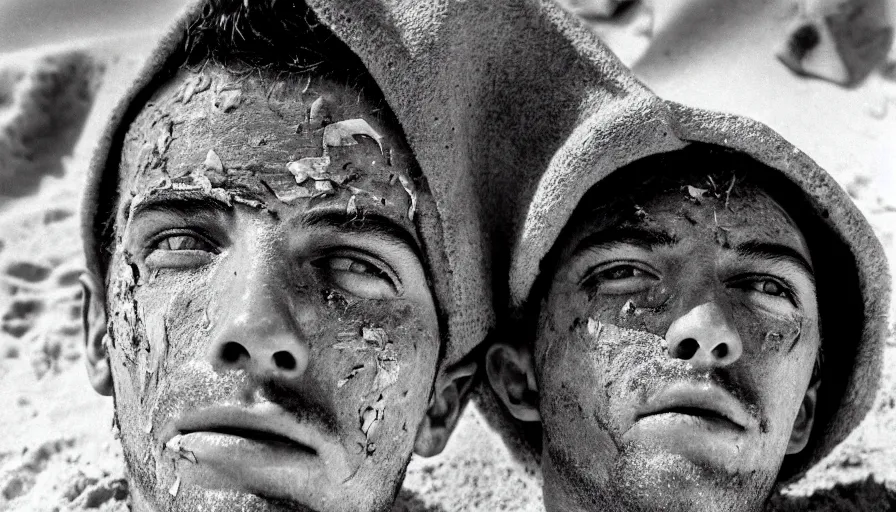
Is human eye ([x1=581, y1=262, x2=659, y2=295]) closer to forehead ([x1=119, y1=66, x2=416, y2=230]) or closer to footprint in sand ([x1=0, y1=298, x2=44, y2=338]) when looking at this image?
forehead ([x1=119, y1=66, x2=416, y2=230])

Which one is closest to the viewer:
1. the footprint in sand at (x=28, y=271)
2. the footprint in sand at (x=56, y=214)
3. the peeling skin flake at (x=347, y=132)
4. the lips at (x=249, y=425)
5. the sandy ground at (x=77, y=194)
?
the lips at (x=249, y=425)

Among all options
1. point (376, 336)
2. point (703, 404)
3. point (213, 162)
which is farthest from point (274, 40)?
point (703, 404)

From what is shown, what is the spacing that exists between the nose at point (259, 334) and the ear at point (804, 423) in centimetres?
108

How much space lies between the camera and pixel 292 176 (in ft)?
6.12

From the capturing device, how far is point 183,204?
1865 millimetres

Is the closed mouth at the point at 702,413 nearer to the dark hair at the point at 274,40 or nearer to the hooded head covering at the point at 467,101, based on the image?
the hooded head covering at the point at 467,101

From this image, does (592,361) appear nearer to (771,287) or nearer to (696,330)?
(696,330)

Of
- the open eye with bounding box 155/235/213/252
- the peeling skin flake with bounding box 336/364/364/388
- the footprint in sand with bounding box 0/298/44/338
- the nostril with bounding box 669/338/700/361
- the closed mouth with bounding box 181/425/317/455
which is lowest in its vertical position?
the closed mouth with bounding box 181/425/317/455

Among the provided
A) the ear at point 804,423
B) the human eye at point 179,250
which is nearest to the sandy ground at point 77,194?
the ear at point 804,423

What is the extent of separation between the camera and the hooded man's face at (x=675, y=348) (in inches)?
73.8

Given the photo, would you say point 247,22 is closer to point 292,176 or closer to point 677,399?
point 292,176

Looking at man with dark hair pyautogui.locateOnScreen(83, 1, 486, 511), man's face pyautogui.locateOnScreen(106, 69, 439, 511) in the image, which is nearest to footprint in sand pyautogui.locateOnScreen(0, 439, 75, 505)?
man with dark hair pyautogui.locateOnScreen(83, 1, 486, 511)

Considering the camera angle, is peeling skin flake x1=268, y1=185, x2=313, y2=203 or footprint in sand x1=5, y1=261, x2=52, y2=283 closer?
peeling skin flake x1=268, y1=185, x2=313, y2=203

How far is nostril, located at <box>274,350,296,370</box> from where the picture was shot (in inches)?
68.2
